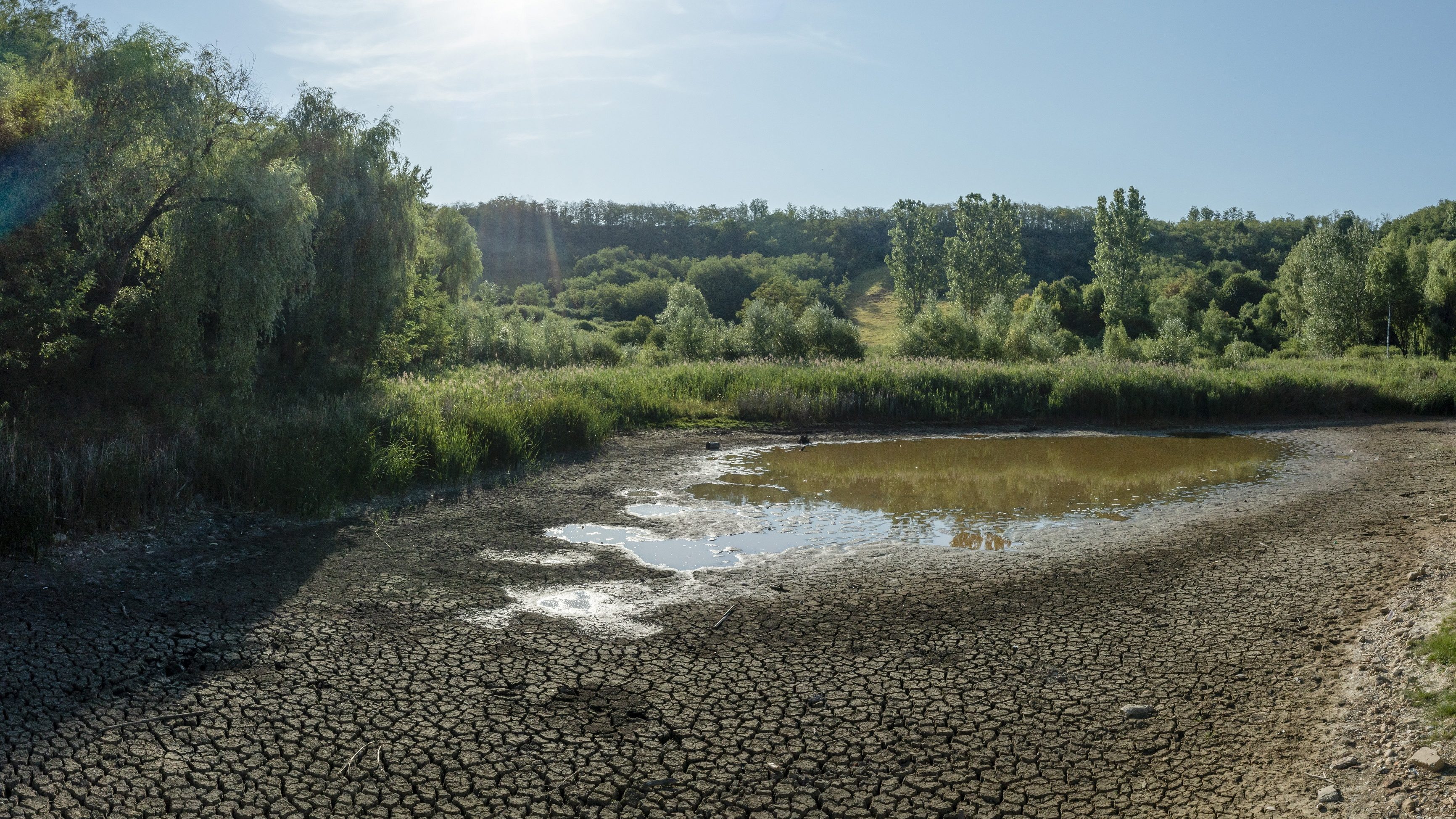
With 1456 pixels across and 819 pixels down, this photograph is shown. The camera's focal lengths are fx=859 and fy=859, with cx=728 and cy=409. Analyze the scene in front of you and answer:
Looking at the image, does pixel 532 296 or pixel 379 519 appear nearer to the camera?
pixel 379 519

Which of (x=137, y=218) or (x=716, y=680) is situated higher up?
(x=137, y=218)

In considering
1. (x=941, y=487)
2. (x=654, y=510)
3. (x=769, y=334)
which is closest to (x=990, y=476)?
(x=941, y=487)

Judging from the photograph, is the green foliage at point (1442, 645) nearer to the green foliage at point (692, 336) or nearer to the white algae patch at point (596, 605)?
the white algae patch at point (596, 605)

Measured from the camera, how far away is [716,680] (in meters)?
4.77

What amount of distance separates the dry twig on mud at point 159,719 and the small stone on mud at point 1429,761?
5.49 metres

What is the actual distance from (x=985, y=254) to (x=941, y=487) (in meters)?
41.2

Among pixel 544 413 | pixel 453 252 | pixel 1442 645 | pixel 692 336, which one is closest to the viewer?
pixel 1442 645

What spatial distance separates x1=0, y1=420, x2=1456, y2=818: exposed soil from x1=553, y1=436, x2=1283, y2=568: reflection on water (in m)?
0.84

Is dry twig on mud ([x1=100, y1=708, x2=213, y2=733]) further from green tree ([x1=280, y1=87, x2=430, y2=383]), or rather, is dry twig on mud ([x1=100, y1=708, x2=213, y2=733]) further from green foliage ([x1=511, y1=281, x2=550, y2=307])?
green foliage ([x1=511, y1=281, x2=550, y2=307])

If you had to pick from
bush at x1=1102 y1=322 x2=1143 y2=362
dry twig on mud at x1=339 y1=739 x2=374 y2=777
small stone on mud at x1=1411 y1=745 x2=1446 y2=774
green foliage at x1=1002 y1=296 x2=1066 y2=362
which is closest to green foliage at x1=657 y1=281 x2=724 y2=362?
green foliage at x1=1002 y1=296 x2=1066 y2=362

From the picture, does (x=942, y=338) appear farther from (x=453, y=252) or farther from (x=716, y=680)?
(x=716, y=680)

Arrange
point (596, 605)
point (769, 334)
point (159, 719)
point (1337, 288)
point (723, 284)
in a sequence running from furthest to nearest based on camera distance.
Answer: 1. point (723, 284)
2. point (1337, 288)
3. point (769, 334)
4. point (596, 605)
5. point (159, 719)

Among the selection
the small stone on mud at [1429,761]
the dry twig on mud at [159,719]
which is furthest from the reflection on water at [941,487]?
the small stone on mud at [1429,761]

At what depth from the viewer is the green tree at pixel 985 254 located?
49562 millimetres
